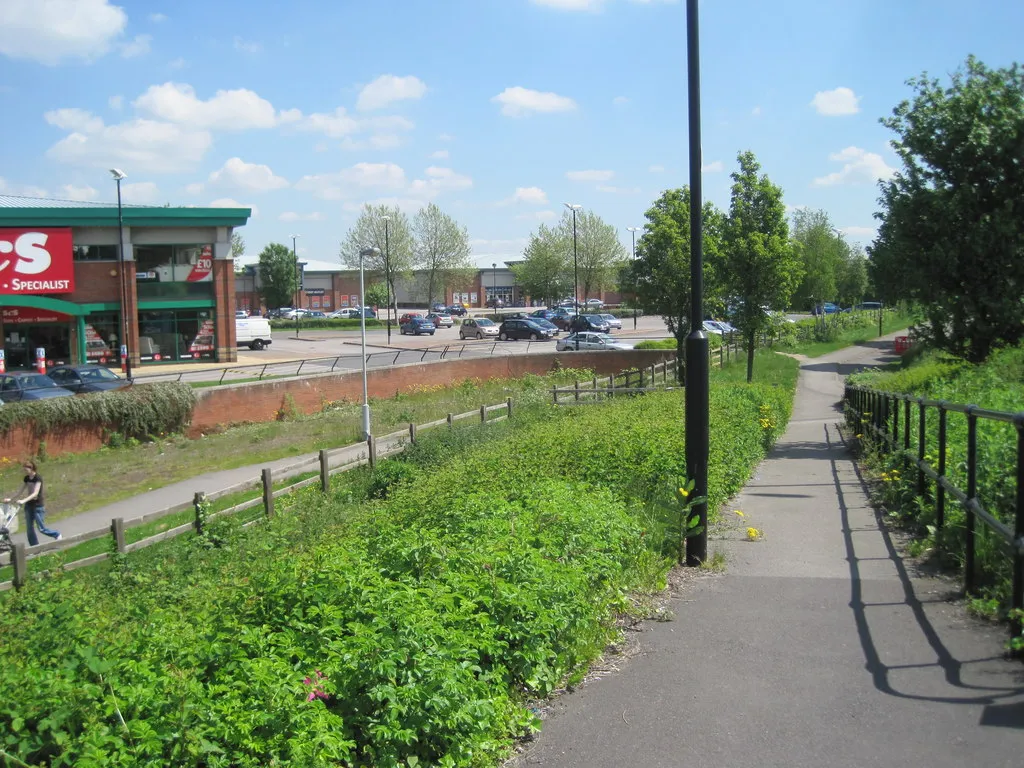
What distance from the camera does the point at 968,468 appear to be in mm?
6250

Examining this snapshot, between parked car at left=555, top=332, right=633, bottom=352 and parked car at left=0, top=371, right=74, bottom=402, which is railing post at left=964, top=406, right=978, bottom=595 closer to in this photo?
parked car at left=0, top=371, right=74, bottom=402

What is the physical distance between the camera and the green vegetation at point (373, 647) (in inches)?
134

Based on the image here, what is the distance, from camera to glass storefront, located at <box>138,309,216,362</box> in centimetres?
4728

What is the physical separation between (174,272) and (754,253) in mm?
31839

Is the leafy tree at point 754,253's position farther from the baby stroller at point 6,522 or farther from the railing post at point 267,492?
the baby stroller at point 6,522

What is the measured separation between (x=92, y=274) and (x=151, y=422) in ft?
69.3

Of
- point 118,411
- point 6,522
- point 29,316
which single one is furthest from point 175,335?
point 6,522

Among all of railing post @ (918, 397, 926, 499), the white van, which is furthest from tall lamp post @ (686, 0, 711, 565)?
the white van

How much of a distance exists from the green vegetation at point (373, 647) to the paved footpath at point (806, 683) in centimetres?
35

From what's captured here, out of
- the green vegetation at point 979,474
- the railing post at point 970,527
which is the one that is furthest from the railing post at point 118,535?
the railing post at point 970,527

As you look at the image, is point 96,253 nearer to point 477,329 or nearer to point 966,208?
point 477,329

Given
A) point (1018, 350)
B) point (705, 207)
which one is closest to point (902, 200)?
point (1018, 350)

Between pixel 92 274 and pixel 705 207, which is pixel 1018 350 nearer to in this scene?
pixel 705 207

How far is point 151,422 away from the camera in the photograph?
27.4m
